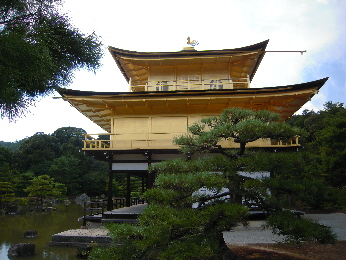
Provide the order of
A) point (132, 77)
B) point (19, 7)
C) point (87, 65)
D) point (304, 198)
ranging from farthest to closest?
1. point (132, 77)
2. point (87, 65)
3. point (304, 198)
4. point (19, 7)

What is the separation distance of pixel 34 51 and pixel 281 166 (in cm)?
466

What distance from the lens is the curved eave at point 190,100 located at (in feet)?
34.8

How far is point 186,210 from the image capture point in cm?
443

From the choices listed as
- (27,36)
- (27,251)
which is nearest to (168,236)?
(27,36)

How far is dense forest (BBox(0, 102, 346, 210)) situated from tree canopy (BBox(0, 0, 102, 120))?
4.09 meters

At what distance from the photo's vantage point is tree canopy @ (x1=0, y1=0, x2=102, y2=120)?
3.68 m

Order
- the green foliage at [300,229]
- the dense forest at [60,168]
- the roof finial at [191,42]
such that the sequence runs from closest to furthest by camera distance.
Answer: the green foliage at [300,229] → the roof finial at [191,42] → the dense forest at [60,168]

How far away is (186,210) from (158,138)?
7135mm

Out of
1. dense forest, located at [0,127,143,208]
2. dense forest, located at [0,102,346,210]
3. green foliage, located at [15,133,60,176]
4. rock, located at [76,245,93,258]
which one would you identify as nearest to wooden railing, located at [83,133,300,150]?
dense forest, located at [0,102,346,210]

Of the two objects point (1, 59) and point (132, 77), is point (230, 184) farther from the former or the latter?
point (132, 77)

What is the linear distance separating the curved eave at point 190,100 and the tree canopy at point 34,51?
505 cm

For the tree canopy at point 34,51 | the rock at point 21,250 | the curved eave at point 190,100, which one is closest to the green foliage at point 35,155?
the curved eave at point 190,100

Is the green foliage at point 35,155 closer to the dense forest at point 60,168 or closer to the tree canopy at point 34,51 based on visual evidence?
the dense forest at point 60,168

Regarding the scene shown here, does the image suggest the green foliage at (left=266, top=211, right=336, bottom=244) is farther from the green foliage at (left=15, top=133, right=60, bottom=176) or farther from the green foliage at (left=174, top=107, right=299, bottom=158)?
the green foliage at (left=15, top=133, right=60, bottom=176)
